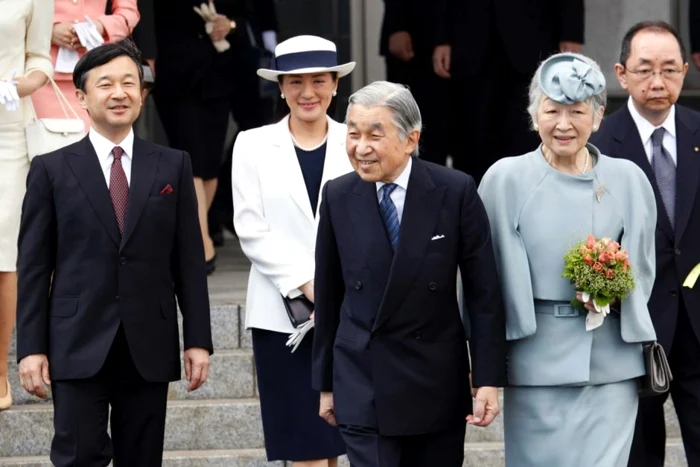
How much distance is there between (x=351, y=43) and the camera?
10719 mm

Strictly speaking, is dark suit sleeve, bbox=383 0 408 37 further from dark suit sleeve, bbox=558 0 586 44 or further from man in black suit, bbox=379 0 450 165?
dark suit sleeve, bbox=558 0 586 44

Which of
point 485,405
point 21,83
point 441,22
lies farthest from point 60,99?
point 485,405

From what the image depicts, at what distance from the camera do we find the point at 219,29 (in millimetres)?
8523

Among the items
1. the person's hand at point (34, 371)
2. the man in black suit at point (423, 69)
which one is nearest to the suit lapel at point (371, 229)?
the person's hand at point (34, 371)

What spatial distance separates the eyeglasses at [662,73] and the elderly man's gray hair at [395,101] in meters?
1.25

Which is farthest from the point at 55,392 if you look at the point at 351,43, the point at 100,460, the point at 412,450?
the point at 351,43

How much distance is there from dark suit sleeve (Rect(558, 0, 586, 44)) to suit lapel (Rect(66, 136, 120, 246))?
3458 millimetres

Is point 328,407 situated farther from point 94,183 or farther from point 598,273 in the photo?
point 94,183

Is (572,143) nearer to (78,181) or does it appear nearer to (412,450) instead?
(412,450)

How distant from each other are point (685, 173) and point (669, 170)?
0.21 ft

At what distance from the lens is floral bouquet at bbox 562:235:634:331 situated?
5.04m

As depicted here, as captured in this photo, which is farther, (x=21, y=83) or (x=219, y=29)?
(x=219, y=29)

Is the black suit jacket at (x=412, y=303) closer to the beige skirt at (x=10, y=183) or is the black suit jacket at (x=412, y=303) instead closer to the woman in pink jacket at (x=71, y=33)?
A: the beige skirt at (x=10, y=183)

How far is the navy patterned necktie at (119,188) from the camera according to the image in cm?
551
